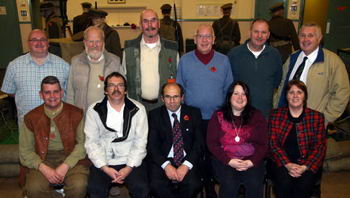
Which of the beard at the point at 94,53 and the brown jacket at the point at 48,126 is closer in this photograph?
the brown jacket at the point at 48,126

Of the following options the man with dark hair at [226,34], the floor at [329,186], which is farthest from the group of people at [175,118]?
the man with dark hair at [226,34]

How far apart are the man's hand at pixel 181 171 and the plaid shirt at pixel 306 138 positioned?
2.37 feet

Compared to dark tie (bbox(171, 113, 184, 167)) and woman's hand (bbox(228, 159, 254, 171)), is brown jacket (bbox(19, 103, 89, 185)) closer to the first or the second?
dark tie (bbox(171, 113, 184, 167))

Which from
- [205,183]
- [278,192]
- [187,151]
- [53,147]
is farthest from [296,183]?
[53,147]

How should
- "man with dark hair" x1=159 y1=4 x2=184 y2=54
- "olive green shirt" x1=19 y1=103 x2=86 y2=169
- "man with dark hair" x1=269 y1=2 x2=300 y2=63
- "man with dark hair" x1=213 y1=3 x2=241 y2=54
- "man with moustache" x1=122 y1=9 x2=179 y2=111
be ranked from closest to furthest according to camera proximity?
1. "olive green shirt" x1=19 y1=103 x2=86 y2=169
2. "man with moustache" x1=122 y1=9 x2=179 y2=111
3. "man with dark hair" x1=269 y1=2 x2=300 y2=63
4. "man with dark hair" x1=159 y1=4 x2=184 y2=54
5. "man with dark hair" x1=213 y1=3 x2=241 y2=54

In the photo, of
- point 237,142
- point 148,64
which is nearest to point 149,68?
point 148,64

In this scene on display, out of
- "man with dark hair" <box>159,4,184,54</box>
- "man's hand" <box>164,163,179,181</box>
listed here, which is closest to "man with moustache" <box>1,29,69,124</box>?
"man's hand" <box>164,163,179,181</box>

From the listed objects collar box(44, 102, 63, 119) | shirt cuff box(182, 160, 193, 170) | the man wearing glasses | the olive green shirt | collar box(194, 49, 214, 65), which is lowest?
shirt cuff box(182, 160, 193, 170)

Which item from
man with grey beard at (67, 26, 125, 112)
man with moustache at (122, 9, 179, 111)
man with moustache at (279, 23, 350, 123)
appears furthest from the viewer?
man with moustache at (122, 9, 179, 111)

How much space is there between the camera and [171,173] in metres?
2.41

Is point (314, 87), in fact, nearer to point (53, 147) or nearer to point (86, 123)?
point (86, 123)

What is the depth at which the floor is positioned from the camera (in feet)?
9.60

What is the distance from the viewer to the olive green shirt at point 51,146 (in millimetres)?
2463

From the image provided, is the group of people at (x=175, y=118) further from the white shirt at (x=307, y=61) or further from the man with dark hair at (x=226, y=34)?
the man with dark hair at (x=226, y=34)
